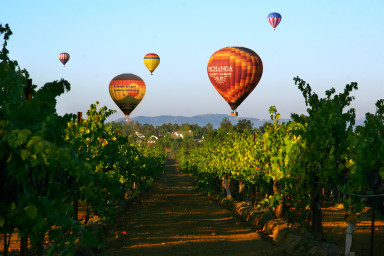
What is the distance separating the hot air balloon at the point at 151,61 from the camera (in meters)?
49.7

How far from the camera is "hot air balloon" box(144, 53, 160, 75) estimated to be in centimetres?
4969

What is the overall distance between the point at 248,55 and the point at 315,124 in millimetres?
22179

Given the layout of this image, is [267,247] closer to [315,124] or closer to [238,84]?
[315,124]

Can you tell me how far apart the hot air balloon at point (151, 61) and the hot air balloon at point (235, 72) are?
15.1 metres

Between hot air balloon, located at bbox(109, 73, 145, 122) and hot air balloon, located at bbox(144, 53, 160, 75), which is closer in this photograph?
Answer: hot air balloon, located at bbox(109, 73, 145, 122)

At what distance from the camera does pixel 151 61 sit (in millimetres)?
49812

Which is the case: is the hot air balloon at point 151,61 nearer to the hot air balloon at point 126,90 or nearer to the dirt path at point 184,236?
the hot air balloon at point 126,90

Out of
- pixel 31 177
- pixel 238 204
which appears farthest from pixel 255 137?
pixel 31 177

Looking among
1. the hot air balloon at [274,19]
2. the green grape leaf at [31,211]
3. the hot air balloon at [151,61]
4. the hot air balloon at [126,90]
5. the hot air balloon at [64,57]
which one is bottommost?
the green grape leaf at [31,211]

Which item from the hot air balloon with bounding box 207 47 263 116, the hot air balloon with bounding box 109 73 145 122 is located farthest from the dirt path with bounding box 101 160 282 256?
the hot air balloon with bounding box 109 73 145 122

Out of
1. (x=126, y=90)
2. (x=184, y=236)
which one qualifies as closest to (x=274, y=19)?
(x=126, y=90)

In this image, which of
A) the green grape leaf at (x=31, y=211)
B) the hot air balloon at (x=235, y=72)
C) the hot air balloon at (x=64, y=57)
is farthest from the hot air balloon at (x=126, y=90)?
the green grape leaf at (x=31, y=211)

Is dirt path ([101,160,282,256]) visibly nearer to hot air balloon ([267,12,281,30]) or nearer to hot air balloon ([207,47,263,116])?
hot air balloon ([207,47,263,116])

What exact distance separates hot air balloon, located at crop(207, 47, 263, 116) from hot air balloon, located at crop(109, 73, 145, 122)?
8415mm
